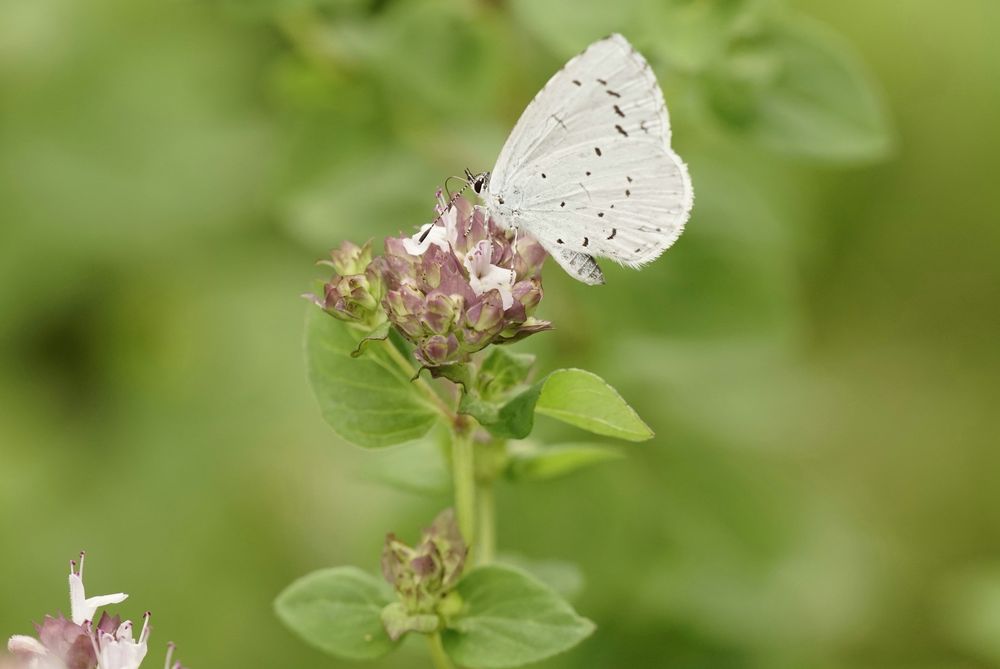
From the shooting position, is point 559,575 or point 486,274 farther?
point 559,575

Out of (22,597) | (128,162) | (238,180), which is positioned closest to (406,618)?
(22,597)

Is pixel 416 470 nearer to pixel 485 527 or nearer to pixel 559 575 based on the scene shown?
pixel 485 527

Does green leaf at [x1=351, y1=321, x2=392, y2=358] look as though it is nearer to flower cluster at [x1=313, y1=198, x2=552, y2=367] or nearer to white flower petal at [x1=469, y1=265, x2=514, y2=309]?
flower cluster at [x1=313, y1=198, x2=552, y2=367]

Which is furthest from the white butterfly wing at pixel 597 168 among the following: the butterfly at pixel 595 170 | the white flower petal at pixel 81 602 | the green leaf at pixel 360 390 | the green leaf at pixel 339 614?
the white flower petal at pixel 81 602

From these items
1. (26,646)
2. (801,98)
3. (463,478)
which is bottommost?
(26,646)

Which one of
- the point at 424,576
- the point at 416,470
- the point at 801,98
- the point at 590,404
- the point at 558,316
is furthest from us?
the point at 558,316

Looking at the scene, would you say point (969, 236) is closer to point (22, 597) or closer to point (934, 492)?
point (934, 492)

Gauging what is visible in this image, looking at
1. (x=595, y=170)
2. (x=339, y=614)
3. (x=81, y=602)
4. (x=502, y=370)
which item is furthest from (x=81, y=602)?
(x=595, y=170)
